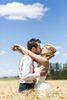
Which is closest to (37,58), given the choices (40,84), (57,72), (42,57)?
(42,57)

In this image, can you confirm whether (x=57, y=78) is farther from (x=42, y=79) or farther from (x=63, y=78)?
(x=42, y=79)

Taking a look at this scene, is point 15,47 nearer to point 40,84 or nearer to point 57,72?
point 40,84

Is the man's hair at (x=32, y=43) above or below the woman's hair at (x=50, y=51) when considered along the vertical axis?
above

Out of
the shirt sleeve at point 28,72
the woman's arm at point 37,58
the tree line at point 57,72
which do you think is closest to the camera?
the shirt sleeve at point 28,72

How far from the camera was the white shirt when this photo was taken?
331 cm

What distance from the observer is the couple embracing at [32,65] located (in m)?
3.35

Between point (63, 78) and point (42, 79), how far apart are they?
89.5 feet

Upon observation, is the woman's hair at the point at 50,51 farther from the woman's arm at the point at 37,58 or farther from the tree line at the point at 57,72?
the tree line at the point at 57,72

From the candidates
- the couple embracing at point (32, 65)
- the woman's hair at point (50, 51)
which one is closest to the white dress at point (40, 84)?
the couple embracing at point (32, 65)

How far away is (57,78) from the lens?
30.4 metres

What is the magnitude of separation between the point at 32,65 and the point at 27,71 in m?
0.13

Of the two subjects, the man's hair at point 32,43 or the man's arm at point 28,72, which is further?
the man's hair at point 32,43

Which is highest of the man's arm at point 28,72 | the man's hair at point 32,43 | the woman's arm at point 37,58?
the man's hair at point 32,43

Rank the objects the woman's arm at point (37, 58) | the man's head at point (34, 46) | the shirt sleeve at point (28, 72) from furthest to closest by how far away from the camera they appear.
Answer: the man's head at point (34, 46) < the woman's arm at point (37, 58) < the shirt sleeve at point (28, 72)
